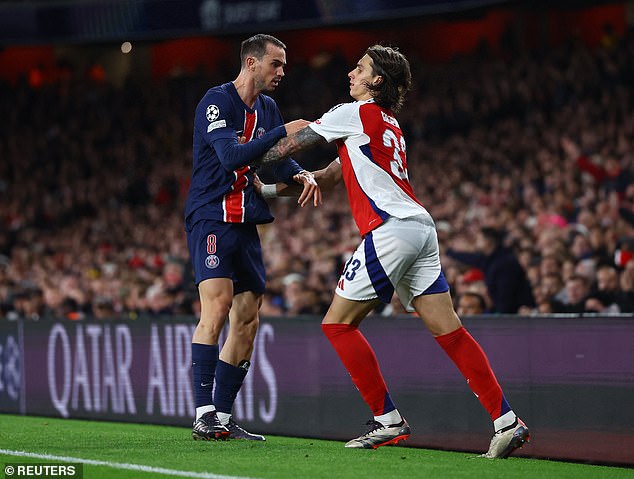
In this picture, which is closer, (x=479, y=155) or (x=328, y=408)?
(x=328, y=408)

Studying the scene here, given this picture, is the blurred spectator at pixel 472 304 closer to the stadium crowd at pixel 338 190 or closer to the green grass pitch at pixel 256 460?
the stadium crowd at pixel 338 190

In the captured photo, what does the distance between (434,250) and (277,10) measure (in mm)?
14885

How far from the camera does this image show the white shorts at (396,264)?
6.11m

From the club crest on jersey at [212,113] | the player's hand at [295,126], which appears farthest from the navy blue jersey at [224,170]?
the player's hand at [295,126]

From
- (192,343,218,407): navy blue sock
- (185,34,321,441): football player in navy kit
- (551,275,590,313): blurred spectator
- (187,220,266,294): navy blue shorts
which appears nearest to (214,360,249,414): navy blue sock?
(185,34,321,441): football player in navy kit

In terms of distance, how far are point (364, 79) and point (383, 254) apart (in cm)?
94

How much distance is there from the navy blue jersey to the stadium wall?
4.84 feet

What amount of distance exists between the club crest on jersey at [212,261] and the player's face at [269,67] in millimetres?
1032

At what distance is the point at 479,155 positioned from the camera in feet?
55.1

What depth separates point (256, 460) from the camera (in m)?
5.98

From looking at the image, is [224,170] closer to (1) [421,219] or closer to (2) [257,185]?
(2) [257,185]

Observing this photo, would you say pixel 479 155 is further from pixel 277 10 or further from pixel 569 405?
pixel 569 405

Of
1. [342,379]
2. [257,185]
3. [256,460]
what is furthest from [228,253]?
[342,379]

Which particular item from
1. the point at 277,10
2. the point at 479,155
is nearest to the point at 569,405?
the point at 479,155
